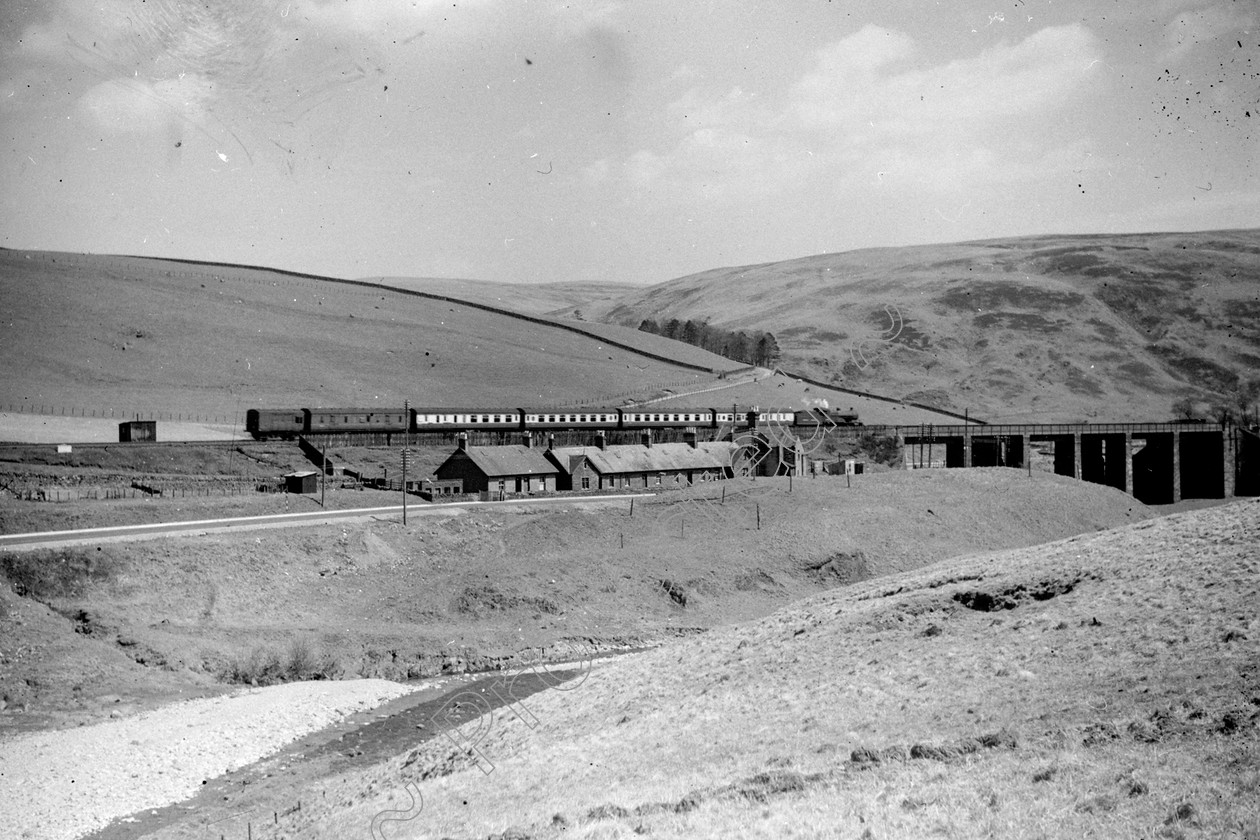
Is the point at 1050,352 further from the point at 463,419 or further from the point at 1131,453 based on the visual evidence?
the point at 463,419

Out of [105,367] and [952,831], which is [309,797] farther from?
[105,367]

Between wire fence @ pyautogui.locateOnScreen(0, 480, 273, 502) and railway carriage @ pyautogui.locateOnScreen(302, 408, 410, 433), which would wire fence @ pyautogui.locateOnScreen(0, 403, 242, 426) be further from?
wire fence @ pyautogui.locateOnScreen(0, 480, 273, 502)

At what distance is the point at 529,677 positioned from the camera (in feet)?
112

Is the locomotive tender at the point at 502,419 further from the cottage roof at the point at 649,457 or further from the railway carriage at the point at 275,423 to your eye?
the cottage roof at the point at 649,457

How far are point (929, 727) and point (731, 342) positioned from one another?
524 ft

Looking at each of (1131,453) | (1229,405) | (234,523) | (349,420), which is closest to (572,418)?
(349,420)

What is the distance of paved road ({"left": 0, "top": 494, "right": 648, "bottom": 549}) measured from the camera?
39.8 m

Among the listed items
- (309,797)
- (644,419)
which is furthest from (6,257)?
(309,797)

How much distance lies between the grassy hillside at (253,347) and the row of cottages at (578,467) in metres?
30.8

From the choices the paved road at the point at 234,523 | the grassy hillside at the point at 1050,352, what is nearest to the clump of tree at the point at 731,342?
the grassy hillside at the point at 1050,352

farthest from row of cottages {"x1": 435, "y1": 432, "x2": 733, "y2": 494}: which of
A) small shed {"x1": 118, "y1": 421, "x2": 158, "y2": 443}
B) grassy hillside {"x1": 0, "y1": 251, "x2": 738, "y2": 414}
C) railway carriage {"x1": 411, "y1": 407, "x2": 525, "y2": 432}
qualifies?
grassy hillside {"x1": 0, "y1": 251, "x2": 738, "y2": 414}

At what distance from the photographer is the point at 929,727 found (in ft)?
54.4

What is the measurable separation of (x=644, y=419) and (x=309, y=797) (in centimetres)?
6582

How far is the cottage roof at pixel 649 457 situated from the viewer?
6829cm
